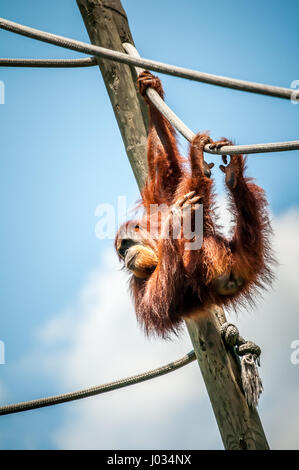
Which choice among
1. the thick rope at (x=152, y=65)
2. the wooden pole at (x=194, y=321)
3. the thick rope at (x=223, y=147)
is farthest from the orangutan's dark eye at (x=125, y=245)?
the thick rope at (x=152, y=65)

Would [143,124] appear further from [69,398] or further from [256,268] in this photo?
[69,398]

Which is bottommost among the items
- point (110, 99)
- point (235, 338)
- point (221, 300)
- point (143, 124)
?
point (235, 338)

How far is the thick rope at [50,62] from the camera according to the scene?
4168 mm

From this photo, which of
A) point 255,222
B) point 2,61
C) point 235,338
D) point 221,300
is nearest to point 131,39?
point 2,61

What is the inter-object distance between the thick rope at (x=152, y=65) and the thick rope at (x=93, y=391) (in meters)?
2.29

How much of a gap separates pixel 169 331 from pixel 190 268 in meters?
0.57

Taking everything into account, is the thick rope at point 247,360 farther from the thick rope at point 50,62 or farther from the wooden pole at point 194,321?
the thick rope at point 50,62

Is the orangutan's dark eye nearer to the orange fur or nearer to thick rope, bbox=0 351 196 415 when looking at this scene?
the orange fur

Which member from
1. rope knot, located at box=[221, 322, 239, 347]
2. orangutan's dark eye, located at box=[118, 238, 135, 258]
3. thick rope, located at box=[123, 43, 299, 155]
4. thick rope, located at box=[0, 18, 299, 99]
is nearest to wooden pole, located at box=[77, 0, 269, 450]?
rope knot, located at box=[221, 322, 239, 347]

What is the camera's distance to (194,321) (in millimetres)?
3953

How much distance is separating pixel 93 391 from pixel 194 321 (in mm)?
1004

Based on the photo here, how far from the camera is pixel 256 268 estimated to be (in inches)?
154

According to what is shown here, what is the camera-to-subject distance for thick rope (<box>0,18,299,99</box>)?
2.65m

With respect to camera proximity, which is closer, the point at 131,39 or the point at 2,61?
the point at 2,61
